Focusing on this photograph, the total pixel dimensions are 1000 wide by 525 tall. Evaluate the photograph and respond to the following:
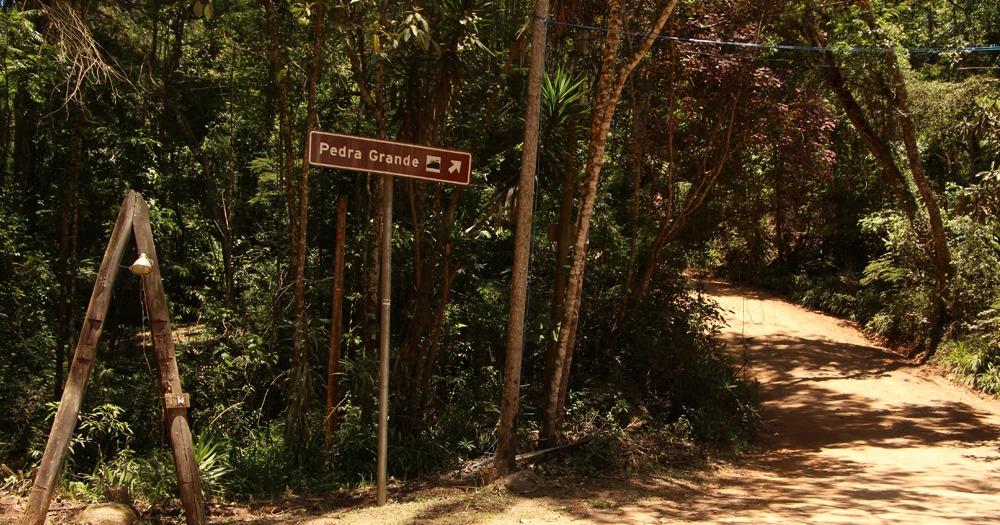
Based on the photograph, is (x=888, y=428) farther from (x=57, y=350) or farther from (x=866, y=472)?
(x=57, y=350)

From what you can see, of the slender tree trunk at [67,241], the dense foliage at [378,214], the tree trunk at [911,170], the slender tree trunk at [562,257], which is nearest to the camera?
the dense foliage at [378,214]

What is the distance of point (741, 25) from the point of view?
11.5 metres

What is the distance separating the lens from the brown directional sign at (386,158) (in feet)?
20.6

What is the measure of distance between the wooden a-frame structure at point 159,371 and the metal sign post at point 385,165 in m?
1.54

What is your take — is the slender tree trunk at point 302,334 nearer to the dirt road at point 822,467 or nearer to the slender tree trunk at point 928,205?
the dirt road at point 822,467

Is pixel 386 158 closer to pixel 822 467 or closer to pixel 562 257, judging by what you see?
pixel 562 257

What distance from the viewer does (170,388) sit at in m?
6.53

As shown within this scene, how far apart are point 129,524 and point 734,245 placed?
20681 mm

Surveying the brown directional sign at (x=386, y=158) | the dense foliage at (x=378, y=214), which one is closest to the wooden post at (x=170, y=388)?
the dense foliage at (x=378, y=214)

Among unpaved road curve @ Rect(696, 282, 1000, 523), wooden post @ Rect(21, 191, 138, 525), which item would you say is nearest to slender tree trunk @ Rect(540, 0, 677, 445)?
unpaved road curve @ Rect(696, 282, 1000, 523)

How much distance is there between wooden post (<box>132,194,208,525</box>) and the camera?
255 inches

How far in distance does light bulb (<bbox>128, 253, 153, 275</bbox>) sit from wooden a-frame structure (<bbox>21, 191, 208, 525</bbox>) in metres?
0.07

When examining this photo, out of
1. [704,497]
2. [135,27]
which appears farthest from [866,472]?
[135,27]

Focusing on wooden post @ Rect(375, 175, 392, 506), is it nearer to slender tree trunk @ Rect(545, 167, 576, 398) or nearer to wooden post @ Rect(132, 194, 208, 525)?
wooden post @ Rect(132, 194, 208, 525)
